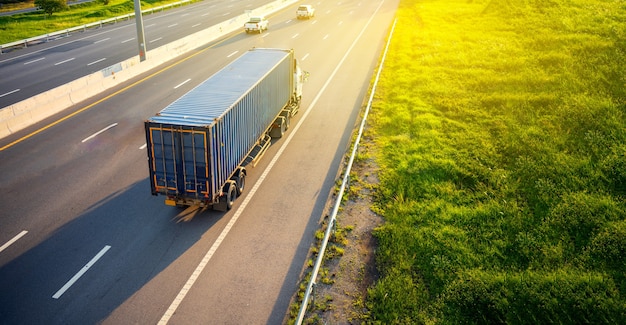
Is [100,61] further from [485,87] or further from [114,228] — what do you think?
[485,87]

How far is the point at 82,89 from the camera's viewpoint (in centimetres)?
2392

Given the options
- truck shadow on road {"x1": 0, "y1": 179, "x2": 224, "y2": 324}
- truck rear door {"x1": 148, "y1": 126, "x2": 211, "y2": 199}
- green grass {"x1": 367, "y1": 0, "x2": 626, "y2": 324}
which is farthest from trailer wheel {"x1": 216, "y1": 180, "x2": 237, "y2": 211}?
green grass {"x1": 367, "y1": 0, "x2": 626, "y2": 324}

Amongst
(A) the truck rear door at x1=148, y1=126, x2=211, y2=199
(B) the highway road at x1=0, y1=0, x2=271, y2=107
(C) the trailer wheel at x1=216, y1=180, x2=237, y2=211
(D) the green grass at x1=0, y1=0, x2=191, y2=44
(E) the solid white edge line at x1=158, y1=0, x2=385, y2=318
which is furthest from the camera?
(D) the green grass at x1=0, y1=0, x2=191, y2=44

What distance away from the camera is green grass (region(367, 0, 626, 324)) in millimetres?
10227

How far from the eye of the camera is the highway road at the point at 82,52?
26.9 meters

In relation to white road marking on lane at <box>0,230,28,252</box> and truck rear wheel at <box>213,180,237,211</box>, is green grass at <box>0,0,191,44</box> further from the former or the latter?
truck rear wheel at <box>213,180,237,211</box>

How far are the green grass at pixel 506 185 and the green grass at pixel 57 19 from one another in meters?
36.4

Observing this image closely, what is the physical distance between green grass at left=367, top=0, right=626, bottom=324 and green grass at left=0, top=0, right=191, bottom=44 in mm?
36394

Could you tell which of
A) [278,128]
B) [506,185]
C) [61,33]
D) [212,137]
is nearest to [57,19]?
[61,33]

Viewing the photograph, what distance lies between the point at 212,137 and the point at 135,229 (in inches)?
155

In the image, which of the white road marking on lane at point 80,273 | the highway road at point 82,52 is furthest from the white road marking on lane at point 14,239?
the highway road at point 82,52

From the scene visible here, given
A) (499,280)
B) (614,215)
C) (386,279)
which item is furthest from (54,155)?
(614,215)

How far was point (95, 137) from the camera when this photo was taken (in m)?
19.2

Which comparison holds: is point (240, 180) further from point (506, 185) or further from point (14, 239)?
point (506, 185)
